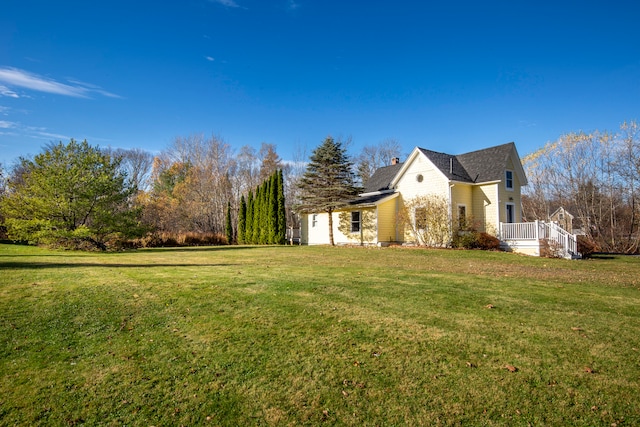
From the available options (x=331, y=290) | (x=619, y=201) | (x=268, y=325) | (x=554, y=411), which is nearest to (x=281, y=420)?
(x=268, y=325)

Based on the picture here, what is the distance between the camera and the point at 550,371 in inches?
145

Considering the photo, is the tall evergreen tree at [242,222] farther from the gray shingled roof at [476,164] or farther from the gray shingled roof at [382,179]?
the gray shingled roof at [476,164]

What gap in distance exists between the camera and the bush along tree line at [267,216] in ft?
89.9

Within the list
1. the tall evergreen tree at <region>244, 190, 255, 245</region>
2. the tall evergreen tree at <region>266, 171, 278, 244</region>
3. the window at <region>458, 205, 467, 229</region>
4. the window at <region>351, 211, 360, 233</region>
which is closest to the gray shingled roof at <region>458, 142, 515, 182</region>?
the window at <region>458, 205, 467, 229</region>

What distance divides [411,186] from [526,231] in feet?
23.0

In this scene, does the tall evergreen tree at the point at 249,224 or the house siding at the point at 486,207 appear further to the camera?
the tall evergreen tree at the point at 249,224

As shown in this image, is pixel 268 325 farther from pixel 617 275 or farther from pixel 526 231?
pixel 526 231

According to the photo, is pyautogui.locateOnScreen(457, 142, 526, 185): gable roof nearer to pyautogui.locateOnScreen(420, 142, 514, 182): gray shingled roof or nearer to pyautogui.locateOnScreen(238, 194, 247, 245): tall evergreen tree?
pyautogui.locateOnScreen(420, 142, 514, 182): gray shingled roof

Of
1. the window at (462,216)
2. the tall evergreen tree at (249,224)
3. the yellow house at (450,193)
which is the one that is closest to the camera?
the window at (462,216)

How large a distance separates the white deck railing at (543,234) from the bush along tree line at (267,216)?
1531 centimetres

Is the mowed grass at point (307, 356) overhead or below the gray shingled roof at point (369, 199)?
below

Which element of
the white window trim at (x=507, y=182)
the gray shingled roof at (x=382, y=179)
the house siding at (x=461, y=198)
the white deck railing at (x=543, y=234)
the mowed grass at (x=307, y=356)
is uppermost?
the gray shingled roof at (x=382, y=179)

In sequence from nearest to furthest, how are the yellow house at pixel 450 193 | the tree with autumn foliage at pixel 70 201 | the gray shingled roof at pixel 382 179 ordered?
the tree with autumn foliage at pixel 70 201, the yellow house at pixel 450 193, the gray shingled roof at pixel 382 179

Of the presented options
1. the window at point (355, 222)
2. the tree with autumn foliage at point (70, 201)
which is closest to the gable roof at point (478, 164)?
the window at point (355, 222)
